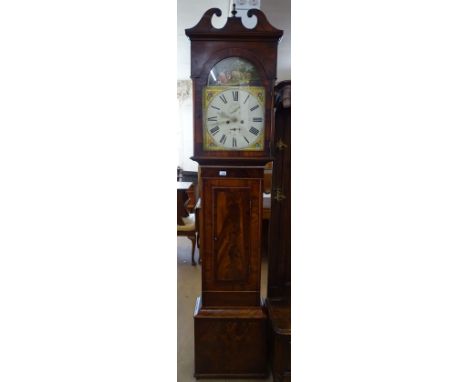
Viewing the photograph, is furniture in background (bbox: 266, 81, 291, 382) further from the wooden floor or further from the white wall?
the white wall

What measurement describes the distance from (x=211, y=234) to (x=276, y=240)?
1.36ft

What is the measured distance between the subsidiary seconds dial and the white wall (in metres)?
1.18

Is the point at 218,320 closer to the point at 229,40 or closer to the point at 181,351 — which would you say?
the point at 181,351

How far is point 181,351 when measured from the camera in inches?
71.7

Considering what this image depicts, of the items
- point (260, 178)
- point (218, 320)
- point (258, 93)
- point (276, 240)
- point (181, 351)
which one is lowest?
point (181, 351)

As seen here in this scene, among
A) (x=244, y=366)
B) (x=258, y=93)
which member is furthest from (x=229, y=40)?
(x=244, y=366)

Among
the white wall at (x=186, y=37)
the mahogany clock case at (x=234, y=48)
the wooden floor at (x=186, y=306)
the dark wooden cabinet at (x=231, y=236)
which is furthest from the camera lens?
the white wall at (x=186, y=37)

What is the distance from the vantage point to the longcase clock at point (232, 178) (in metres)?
1.41

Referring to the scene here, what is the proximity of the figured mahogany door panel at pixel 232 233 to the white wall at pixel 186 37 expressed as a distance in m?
1.45

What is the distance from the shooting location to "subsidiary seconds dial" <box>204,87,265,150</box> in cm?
144

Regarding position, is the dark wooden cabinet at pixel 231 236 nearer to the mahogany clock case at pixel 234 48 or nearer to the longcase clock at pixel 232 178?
the longcase clock at pixel 232 178

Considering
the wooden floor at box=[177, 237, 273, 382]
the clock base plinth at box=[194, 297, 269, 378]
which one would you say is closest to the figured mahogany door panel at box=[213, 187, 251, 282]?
the clock base plinth at box=[194, 297, 269, 378]

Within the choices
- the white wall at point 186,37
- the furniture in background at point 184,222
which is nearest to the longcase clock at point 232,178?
the white wall at point 186,37
